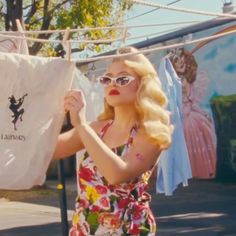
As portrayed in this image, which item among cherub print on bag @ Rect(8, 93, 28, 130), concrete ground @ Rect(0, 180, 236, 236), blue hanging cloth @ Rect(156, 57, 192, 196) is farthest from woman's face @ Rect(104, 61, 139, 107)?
concrete ground @ Rect(0, 180, 236, 236)

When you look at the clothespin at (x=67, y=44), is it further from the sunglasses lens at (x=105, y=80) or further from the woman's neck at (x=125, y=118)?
the woman's neck at (x=125, y=118)

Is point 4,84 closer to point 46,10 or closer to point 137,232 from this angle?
point 137,232

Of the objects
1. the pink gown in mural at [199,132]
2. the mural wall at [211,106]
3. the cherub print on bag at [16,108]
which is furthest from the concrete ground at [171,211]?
the cherub print on bag at [16,108]

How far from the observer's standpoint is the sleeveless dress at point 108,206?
348 cm

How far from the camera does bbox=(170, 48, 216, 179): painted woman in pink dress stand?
19172 mm

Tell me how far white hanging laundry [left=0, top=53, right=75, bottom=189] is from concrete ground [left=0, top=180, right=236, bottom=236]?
7.65 metres

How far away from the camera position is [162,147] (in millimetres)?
3469

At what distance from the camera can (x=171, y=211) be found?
14352 millimetres

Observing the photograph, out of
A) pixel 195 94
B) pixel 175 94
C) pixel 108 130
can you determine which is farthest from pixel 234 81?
pixel 108 130

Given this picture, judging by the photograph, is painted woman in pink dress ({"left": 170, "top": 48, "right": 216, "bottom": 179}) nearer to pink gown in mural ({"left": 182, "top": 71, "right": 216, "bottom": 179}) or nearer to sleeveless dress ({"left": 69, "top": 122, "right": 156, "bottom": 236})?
pink gown in mural ({"left": 182, "top": 71, "right": 216, "bottom": 179})

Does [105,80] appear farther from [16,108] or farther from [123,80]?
[16,108]

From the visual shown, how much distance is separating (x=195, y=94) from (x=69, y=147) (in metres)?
16.3

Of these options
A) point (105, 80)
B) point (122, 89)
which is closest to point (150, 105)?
point (122, 89)

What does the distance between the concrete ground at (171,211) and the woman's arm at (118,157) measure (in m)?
7.71
